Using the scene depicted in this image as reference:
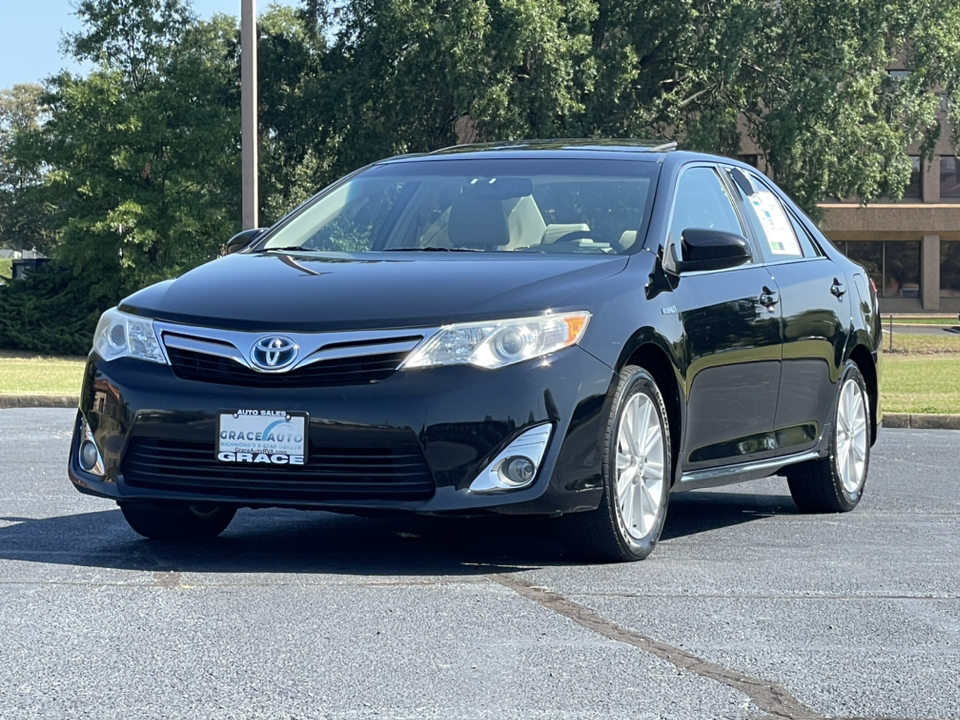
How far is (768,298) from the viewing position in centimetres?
714

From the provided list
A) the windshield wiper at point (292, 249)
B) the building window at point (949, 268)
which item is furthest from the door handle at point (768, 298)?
the building window at point (949, 268)

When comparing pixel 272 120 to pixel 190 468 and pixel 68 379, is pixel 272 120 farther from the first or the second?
pixel 190 468

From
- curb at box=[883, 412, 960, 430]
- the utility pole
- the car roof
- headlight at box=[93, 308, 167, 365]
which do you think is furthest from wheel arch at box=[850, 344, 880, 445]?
the utility pole

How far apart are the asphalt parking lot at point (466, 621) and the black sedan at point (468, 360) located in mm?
304

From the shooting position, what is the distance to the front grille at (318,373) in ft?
18.1

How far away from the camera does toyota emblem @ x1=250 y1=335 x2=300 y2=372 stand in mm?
5559

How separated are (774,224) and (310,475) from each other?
3218mm

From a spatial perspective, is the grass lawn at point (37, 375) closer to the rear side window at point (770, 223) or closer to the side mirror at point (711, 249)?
Result: the rear side window at point (770, 223)

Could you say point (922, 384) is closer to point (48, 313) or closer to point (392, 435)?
point (392, 435)

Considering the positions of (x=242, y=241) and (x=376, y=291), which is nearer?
(x=376, y=291)

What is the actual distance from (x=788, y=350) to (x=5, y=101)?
304ft

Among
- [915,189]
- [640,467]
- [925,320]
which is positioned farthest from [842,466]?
[915,189]

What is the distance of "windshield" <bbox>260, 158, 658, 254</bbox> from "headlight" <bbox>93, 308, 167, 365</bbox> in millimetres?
1106

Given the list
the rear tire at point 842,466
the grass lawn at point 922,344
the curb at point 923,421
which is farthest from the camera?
the grass lawn at point 922,344
